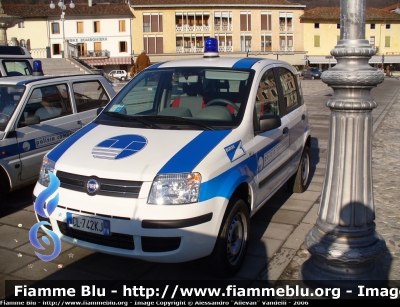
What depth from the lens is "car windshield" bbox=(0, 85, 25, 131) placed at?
6.13 metres

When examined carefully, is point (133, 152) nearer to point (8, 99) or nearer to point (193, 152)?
point (193, 152)

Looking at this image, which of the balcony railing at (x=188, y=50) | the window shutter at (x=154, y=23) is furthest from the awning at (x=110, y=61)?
the balcony railing at (x=188, y=50)

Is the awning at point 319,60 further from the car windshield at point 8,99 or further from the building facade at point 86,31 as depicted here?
the car windshield at point 8,99

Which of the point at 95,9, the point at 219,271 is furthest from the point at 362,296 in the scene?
the point at 95,9

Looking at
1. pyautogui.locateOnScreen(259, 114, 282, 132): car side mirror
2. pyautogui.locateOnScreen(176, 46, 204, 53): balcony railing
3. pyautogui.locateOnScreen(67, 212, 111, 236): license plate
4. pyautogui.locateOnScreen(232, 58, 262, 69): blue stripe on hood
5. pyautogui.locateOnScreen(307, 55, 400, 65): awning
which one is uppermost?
pyautogui.locateOnScreen(176, 46, 204, 53): balcony railing

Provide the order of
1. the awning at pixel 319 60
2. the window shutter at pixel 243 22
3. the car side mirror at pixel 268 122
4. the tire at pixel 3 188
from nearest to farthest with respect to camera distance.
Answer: the car side mirror at pixel 268 122 < the tire at pixel 3 188 < the window shutter at pixel 243 22 < the awning at pixel 319 60

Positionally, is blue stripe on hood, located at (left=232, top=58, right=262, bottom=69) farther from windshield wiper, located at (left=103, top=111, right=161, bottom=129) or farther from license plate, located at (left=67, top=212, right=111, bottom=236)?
license plate, located at (left=67, top=212, right=111, bottom=236)

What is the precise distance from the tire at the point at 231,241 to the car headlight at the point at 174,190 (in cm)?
42

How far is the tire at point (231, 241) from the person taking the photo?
3.84 metres

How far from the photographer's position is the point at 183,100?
501cm

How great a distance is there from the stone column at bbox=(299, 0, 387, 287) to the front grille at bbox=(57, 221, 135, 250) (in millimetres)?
1415

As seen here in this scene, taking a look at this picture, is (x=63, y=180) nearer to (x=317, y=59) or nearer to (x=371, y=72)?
(x=371, y=72)

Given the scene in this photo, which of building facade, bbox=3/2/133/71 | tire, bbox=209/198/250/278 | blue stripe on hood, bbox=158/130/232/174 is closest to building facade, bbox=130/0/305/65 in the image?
building facade, bbox=3/2/133/71

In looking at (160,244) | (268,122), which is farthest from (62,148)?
(268,122)
